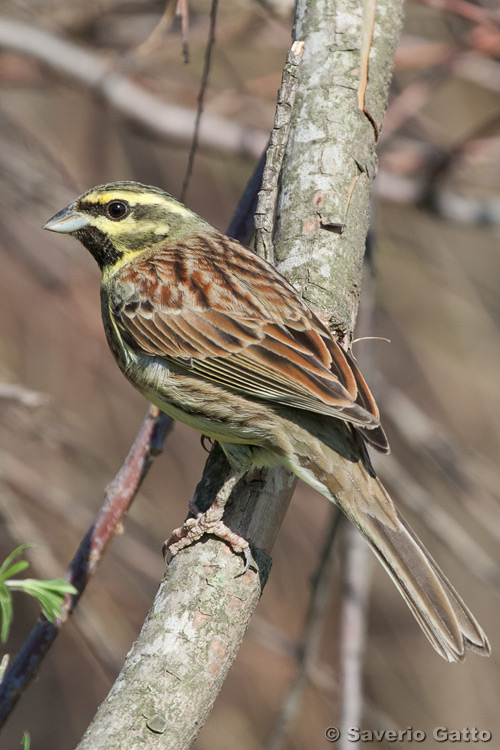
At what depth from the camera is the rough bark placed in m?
2.51

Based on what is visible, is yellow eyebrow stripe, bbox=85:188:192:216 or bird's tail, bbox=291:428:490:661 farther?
yellow eyebrow stripe, bbox=85:188:192:216

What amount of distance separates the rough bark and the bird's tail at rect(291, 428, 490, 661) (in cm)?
18

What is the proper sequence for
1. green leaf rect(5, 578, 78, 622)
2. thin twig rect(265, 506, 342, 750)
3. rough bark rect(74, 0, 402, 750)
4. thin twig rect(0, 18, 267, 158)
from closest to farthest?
green leaf rect(5, 578, 78, 622) < rough bark rect(74, 0, 402, 750) < thin twig rect(265, 506, 342, 750) < thin twig rect(0, 18, 267, 158)

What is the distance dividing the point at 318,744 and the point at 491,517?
2.60 m

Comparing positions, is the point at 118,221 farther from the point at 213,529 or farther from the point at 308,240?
the point at 213,529

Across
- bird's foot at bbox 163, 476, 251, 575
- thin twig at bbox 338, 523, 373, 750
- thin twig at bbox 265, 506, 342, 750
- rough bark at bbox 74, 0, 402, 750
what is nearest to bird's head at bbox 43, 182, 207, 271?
rough bark at bbox 74, 0, 402, 750

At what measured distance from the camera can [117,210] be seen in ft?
13.0

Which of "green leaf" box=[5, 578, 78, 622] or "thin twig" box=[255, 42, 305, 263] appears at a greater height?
"thin twig" box=[255, 42, 305, 263]

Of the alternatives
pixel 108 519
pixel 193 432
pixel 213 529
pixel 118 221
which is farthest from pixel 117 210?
pixel 193 432

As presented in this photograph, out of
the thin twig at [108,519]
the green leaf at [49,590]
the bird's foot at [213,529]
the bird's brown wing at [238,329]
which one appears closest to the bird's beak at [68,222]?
the bird's brown wing at [238,329]

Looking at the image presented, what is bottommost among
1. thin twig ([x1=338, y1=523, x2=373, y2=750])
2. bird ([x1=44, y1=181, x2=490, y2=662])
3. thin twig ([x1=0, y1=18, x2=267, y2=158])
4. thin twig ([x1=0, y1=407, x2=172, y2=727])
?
thin twig ([x1=338, y1=523, x2=373, y2=750])

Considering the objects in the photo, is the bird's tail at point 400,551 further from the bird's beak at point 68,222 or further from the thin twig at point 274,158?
the bird's beak at point 68,222

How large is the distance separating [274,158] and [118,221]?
3.39 ft

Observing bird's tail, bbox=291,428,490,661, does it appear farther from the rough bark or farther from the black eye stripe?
the black eye stripe
